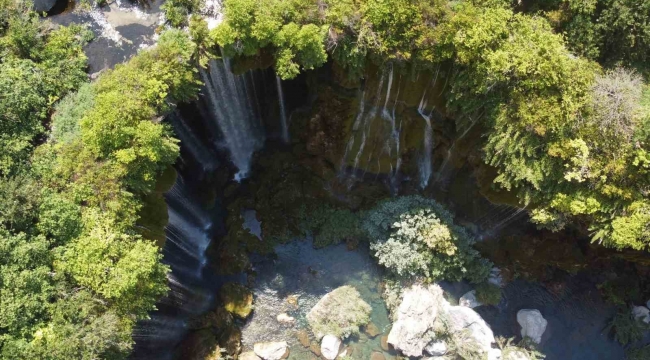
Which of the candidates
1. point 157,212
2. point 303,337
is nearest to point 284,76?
point 157,212

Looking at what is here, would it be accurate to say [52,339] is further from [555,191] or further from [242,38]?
[555,191]

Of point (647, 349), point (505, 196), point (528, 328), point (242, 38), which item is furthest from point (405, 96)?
point (647, 349)

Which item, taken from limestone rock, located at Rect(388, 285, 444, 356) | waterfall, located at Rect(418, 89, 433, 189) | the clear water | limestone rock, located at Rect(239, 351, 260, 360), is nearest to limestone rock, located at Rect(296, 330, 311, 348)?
the clear water

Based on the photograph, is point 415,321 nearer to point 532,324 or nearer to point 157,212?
point 532,324

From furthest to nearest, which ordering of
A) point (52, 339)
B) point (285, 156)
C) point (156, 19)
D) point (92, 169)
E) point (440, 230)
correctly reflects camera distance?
1. point (285, 156)
2. point (440, 230)
3. point (156, 19)
4. point (92, 169)
5. point (52, 339)

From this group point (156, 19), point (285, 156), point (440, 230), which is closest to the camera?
point (156, 19)

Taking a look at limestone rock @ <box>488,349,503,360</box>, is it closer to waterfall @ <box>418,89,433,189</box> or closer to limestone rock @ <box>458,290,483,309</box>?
limestone rock @ <box>458,290,483,309</box>
